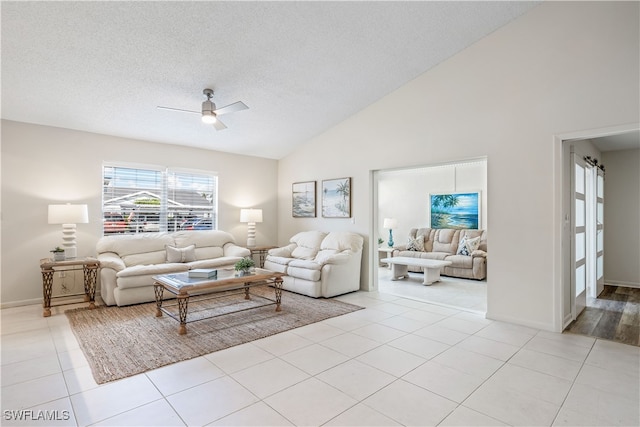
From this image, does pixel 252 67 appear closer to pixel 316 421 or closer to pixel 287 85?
pixel 287 85

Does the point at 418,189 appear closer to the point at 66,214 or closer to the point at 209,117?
the point at 209,117

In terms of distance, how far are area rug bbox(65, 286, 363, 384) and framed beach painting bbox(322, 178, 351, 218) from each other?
1741mm

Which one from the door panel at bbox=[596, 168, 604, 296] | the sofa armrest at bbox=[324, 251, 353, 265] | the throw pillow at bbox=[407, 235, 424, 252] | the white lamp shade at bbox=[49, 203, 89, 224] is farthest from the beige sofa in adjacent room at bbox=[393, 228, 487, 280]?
the white lamp shade at bbox=[49, 203, 89, 224]

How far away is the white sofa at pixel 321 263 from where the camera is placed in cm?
512

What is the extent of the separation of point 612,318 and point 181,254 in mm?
6115

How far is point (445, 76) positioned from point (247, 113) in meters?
2.99

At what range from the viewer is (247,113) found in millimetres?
5273

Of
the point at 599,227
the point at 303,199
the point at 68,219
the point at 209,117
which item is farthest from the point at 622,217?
the point at 68,219

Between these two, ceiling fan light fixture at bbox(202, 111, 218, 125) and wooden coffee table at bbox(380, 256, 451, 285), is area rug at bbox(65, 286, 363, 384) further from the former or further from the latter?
ceiling fan light fixture at bbox(202, 111, 218, 125)

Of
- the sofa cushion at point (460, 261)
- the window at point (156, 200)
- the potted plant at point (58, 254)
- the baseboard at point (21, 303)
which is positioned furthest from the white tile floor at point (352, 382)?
the sofa cushion at point (460, 261)

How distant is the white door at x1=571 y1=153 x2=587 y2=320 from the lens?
4.00 metres

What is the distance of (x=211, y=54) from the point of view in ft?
12.1

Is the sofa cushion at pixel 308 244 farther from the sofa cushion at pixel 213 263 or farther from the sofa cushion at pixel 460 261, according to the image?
the sofa cushion at pixel 460 261

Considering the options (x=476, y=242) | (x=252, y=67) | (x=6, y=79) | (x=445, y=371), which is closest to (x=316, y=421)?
(x=445, y=371)
